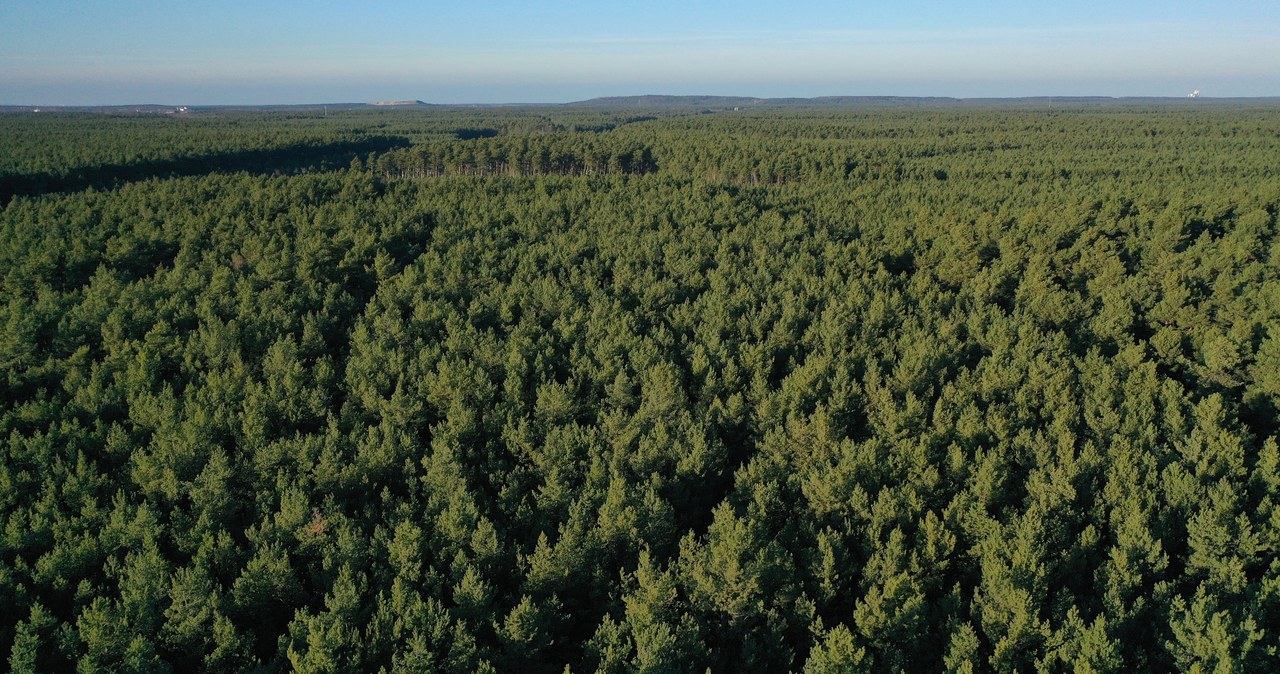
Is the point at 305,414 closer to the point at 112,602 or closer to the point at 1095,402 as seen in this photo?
the point at 112,602

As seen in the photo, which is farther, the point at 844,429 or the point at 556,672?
the point at 844,429

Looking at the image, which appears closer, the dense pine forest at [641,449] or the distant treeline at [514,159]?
the dense pine forest at [641,449]

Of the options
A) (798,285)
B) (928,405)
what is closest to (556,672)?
(928,405)

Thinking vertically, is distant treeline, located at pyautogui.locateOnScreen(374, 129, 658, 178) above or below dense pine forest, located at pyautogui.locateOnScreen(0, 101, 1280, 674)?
above

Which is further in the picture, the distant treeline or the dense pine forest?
the distant treeline

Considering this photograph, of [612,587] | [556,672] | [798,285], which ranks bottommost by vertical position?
[556,672]

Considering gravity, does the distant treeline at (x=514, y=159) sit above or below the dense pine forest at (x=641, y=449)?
above

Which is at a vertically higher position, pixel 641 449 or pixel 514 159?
pixel 514 159

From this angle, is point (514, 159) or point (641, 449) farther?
point (514, 159)
